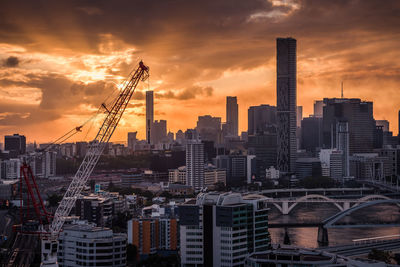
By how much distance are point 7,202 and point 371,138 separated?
119 feet

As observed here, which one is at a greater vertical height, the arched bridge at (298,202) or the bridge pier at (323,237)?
the arched bridge at (298,202)

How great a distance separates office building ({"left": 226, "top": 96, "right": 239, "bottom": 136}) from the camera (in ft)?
255

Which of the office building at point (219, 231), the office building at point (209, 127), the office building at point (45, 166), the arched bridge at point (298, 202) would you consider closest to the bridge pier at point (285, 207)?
the arched bridge at point (298, 202)

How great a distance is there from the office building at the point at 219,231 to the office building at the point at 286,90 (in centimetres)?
3936

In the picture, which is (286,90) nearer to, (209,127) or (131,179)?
(209,127)

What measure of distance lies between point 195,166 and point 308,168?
47.0 feet

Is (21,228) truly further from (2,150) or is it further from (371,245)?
(2,150)

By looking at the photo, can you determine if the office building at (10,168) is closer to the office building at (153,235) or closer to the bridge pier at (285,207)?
the bridge pier at (285,207)

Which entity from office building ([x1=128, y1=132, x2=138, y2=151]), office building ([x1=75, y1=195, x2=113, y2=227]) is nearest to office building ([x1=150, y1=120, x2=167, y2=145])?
office building ([x1=128, y1=132, x2=138, y2=151])

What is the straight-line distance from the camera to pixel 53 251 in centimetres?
1248

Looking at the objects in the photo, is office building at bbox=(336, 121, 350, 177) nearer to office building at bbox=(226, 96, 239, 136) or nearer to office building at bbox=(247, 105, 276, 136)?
office building at bbox=(247, 105, 276, 136)

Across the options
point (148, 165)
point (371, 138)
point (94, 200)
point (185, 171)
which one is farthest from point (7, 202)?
point (371, 138)

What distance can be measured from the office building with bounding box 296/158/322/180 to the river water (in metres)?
15.2

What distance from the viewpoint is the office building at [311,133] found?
2646 inches
